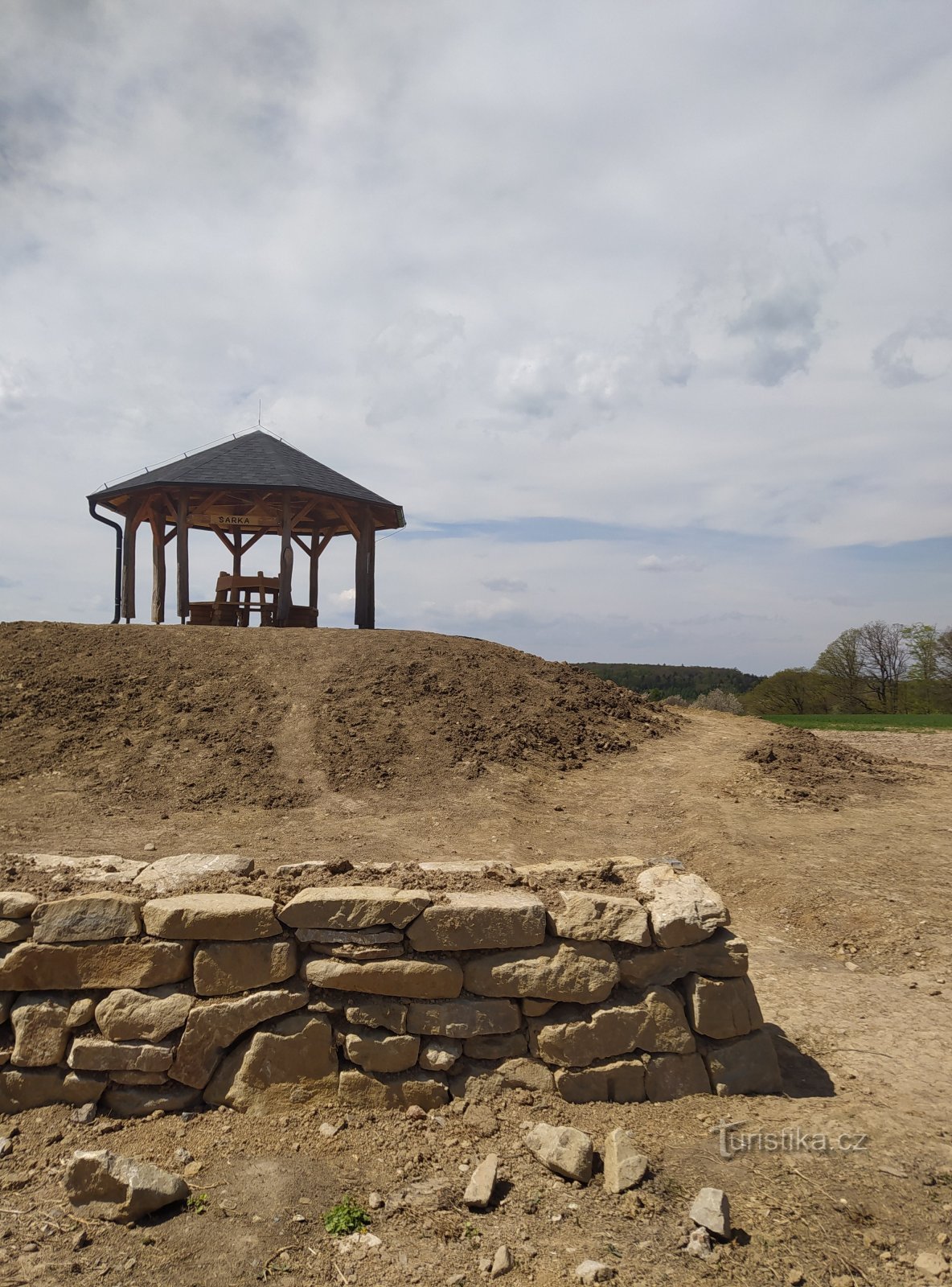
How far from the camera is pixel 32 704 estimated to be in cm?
1192

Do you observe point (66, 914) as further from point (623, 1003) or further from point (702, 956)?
point (702, 956)

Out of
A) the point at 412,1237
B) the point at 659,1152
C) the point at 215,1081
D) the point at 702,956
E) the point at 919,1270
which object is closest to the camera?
the point at 919,1270

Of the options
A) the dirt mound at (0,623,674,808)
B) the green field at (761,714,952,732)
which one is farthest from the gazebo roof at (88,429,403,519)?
the green field at (761,714,952,732)

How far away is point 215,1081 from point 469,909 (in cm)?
152

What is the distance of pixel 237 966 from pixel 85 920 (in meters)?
0.81

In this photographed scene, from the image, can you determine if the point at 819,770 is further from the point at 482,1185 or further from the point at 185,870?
the point at 185,870

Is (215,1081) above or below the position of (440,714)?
below

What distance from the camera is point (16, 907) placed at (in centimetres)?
395

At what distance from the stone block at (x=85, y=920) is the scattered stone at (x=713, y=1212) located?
284cm

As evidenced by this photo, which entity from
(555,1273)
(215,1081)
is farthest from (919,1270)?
(215,1081)

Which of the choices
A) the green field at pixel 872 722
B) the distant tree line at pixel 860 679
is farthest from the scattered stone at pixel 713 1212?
the distant tree line at pixel 860 679

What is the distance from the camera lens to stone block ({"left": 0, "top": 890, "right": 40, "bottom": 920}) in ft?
13.0

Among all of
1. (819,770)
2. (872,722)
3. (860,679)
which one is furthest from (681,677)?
(819,770)

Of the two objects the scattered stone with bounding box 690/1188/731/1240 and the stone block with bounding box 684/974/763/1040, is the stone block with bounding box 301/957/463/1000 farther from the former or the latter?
the scattered stone with bounding box 690/1188/731/1240
